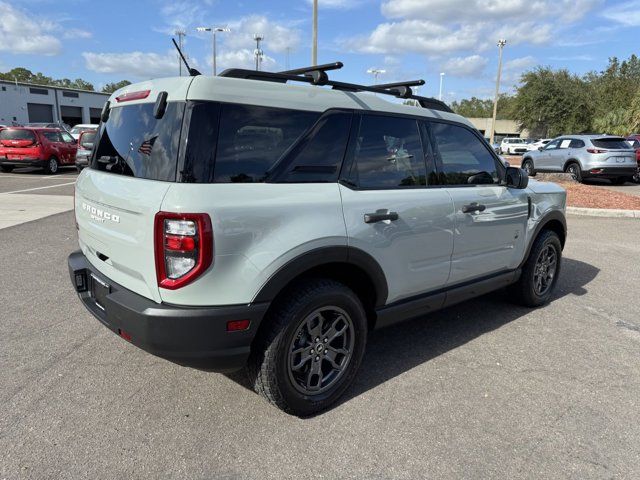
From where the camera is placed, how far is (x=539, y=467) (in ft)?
8.11

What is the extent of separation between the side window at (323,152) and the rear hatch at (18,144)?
17201 millimetres

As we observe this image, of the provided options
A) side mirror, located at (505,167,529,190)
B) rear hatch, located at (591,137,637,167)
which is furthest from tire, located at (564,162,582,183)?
side mirror, located at (505,167,529,190)

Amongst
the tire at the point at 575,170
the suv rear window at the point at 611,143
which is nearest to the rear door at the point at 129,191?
the tire at the point at 575,170

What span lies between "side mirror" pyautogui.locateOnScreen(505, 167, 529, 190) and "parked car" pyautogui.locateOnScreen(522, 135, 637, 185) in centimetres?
1224

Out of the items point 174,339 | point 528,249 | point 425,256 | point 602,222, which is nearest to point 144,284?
point 174,339

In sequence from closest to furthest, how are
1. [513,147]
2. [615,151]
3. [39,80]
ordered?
[615,151] < [513,147] < [39,80]

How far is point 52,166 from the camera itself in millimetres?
17422

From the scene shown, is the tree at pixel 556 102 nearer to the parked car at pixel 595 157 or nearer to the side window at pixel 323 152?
the parked car at pixel 595 157

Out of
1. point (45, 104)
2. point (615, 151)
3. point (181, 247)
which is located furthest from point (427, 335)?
point (45, 104)

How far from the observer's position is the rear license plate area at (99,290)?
109 inches

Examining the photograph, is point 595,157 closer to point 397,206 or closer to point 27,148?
point 397,206

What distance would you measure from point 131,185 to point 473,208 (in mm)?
2471

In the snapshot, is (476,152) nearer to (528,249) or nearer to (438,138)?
(438,138)

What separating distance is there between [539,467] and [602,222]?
8.64 metres
